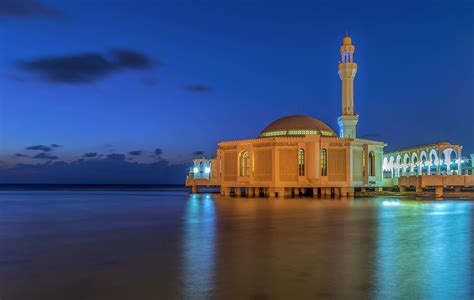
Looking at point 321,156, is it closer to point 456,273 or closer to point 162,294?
point 456,273

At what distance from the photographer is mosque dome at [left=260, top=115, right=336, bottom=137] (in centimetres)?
5806

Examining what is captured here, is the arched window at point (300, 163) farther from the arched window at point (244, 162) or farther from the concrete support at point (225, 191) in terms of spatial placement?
the concrete support at point (225, 191)

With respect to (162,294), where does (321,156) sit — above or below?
above

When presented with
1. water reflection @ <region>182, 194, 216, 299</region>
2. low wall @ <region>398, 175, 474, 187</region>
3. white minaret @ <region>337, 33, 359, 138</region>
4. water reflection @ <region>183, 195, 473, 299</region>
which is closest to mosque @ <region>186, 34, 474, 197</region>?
white minaret @ <region>337, 33, 359, 138</region>

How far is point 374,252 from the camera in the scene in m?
14.6

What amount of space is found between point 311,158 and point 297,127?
7.75 meters

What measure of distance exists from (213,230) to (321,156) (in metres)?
33.8

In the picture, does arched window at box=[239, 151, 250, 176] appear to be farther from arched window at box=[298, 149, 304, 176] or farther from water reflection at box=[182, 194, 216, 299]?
water reflection at box=[182, 194, 216, 299]

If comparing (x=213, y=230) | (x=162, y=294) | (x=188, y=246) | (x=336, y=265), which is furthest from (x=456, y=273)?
(x=213, y=230)

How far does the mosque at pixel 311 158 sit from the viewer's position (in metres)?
52.5

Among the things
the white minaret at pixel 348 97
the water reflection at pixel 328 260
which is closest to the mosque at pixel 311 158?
the white minaret at pixel 348 97

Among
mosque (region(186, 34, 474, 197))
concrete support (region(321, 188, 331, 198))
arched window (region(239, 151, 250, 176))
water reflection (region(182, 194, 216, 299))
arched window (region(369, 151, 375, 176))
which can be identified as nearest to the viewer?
water reflection (region(182, 194, 216, 299))

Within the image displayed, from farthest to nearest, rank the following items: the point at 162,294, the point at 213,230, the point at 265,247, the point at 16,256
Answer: the point at 213,230, the point at 265,247, the point at 16,256, the point at 162,294

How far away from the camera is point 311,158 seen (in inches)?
2036
